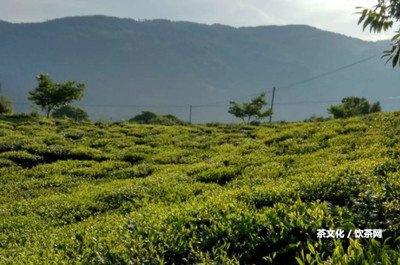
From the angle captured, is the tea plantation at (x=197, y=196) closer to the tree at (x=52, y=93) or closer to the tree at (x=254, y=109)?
the tree at (x=52, y=93)

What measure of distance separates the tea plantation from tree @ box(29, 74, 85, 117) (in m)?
21.3

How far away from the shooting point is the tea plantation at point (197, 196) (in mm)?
Answer: 7383

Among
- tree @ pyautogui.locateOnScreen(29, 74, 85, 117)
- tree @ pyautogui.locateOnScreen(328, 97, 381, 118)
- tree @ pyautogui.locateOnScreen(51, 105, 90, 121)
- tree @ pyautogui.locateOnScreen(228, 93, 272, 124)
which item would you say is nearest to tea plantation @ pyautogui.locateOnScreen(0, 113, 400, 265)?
tree @ pyautogui.locateOnScreen(29, 74, 85, 117)

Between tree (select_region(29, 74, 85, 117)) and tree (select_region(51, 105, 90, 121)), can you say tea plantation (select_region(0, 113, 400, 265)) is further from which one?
tree (select_region(51, 105, 90, 121))

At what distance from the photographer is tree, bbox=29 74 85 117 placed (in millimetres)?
55625

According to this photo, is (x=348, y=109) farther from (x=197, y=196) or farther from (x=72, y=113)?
(x=72, y=113)

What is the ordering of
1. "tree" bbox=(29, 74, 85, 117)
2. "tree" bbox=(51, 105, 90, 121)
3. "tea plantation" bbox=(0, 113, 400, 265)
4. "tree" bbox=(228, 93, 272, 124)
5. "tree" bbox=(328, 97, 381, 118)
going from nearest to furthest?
"tea plantation" bbox=(0, 113, 400, 265) → "tree" bbox=(29, 74, 85, 117) → "tree" bbox=(328, 97, 381, 118) → "tree" bbox=(228, 93, 272, 124) → "tree" bbox=(51, 105, 90, 121)

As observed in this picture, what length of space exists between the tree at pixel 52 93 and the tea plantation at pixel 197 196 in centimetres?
2130

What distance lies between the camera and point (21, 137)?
3088cm

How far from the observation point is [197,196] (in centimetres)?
1361

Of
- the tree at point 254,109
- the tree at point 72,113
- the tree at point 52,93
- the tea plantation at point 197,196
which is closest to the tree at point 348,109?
the tree at point 254,109

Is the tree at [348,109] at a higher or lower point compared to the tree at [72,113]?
higher

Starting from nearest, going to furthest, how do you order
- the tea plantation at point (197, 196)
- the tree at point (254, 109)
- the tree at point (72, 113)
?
the tea plantation at point (197, 196), the tree at point (254, 109), the tree at point (72, 113)

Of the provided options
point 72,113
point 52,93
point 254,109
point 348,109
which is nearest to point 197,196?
point 52,93
